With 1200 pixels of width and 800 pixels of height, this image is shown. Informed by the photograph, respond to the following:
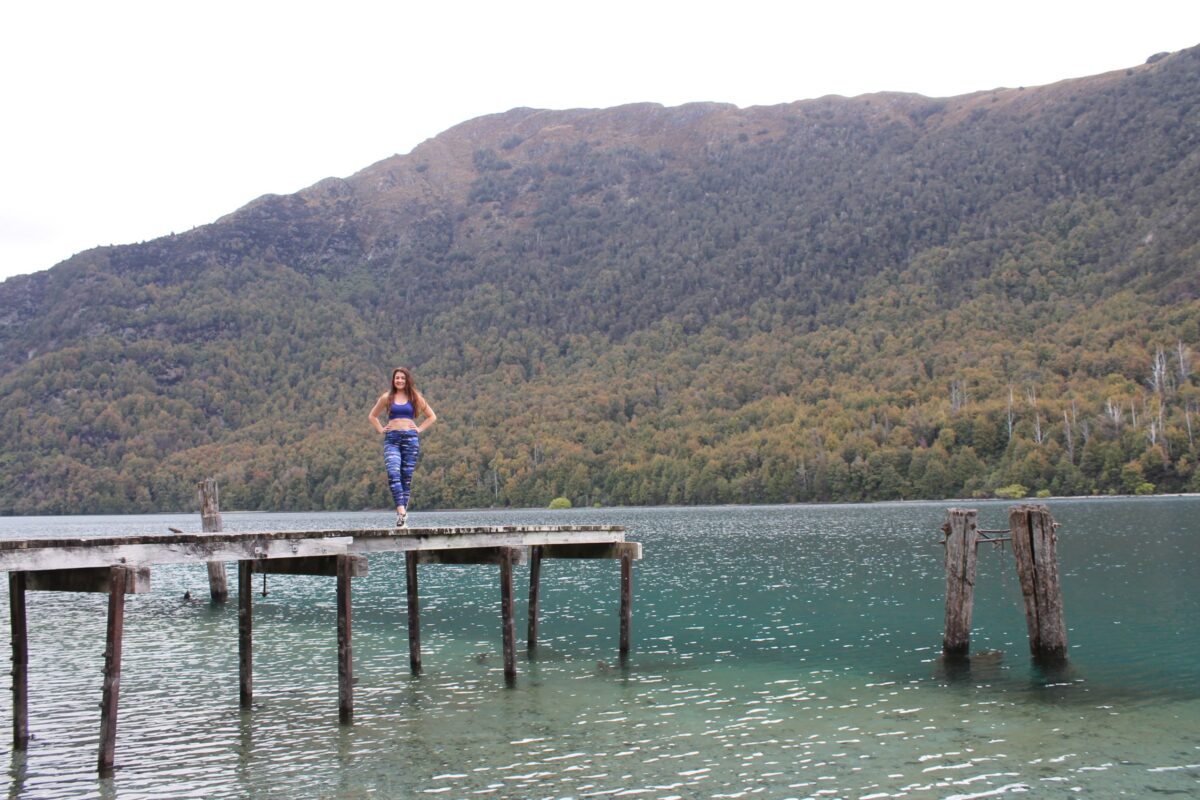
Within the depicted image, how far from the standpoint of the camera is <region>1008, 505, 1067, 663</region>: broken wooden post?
80.2 ft

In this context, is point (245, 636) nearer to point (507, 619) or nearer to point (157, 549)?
point (157, 549)

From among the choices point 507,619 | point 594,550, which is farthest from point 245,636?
point 594,550

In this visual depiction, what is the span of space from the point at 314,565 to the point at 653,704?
7117 mm

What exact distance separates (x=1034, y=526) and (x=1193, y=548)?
41158 millimetres

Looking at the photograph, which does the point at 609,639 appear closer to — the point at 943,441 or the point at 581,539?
the point at 581,539

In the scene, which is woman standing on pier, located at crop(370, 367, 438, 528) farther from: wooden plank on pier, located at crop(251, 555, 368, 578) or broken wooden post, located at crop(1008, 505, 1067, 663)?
broken wooden post, located at crop(1008, 505, 1067, 663)

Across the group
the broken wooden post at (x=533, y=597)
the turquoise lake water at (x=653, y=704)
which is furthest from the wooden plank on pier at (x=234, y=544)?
the broken wooden post at (x=533, y=597)

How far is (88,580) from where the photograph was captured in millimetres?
17469

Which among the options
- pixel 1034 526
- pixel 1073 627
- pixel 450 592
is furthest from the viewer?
pixel 450 592

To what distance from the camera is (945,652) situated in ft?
85.7

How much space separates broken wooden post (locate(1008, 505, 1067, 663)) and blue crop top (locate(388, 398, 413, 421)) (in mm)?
12956

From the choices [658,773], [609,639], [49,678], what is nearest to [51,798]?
[658,773]

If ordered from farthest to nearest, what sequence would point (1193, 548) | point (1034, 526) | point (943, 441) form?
point (943, 441), point (1193, 548), point (1034, 526)

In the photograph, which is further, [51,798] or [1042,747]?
[1042,747]
